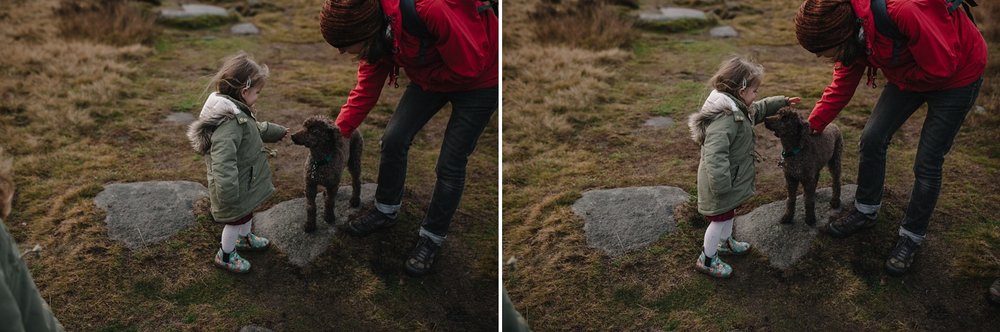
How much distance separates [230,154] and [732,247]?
2305 millimetres

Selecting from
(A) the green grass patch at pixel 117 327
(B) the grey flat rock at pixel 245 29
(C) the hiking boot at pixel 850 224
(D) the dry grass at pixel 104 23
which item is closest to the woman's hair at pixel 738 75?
(C) the hiking boot at pixel 850 224

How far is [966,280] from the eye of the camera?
3.77 meters

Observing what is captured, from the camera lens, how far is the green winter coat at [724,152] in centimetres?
371

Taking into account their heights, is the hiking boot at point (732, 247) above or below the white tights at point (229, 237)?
below

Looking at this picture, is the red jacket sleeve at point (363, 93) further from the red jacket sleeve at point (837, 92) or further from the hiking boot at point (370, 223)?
the red jacket sleeve at point (837, 92)

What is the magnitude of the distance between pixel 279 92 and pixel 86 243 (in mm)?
1709

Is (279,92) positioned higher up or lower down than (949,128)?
lower down

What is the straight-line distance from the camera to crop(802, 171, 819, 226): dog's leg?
13.1 ft

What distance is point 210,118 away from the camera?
3639 millimetres

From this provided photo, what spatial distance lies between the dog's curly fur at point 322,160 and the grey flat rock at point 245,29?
228cm

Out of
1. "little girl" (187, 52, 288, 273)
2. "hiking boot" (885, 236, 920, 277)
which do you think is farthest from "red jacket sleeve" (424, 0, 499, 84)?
"hiking boot" (885, 236, 920, 277)

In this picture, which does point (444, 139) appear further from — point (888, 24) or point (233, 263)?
point (888, 24)

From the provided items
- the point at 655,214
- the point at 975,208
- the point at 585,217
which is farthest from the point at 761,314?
the point at 975,208

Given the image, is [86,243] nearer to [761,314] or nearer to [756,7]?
[761,314]
